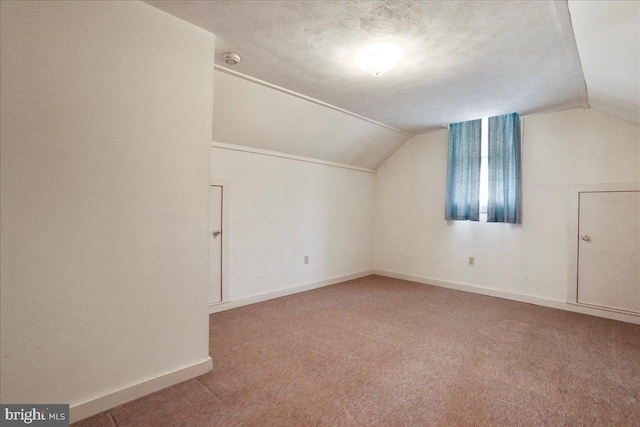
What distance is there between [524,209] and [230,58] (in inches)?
158

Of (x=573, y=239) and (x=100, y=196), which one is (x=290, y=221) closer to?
(x=100, y=196)

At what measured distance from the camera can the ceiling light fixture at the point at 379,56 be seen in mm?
2408

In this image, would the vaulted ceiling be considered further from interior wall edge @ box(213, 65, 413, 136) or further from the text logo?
the text logo

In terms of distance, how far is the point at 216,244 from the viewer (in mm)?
3559

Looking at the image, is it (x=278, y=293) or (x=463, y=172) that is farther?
(x=463, y=172)

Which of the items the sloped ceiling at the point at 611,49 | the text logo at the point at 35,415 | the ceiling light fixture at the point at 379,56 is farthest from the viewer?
the ceiling light fixture at the point at 379,56

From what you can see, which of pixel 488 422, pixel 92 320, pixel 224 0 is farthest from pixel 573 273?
pixel 92 320

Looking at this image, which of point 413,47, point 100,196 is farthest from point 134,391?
point 413,47

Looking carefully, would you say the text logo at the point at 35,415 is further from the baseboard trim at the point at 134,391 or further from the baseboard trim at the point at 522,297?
the baseboard trim at the point at 522,297

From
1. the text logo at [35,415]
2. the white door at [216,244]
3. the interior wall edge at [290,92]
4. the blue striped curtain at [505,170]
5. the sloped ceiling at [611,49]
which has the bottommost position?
the text logo at [35,415]

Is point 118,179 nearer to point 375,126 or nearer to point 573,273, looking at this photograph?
point 375,126

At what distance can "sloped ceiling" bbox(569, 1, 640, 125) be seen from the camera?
1738 mm

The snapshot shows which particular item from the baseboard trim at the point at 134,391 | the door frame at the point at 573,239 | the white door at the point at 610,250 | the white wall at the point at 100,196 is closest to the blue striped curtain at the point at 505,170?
the door frame at the point at 573,239

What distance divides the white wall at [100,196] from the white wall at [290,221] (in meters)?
1.49
